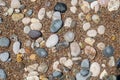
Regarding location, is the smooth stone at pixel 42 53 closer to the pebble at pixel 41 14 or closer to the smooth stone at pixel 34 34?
the smooth stone at pixel 34 34

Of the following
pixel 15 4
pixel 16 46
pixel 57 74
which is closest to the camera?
pixel 57 74

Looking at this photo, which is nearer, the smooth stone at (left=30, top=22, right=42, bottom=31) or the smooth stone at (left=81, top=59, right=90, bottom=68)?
the smooth stone at (left=81, top=59, right=90, bottom=68)

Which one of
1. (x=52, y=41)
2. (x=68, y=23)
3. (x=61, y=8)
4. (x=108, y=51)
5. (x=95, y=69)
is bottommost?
(x=95, y=69)

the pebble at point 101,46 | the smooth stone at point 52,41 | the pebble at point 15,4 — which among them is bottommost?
the pebble at point 101,46

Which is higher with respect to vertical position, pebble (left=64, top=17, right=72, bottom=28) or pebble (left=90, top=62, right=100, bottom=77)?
pebble (left=64, top=17, right=72, bottom=28)

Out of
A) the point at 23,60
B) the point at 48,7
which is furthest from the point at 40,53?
the point at 48,7

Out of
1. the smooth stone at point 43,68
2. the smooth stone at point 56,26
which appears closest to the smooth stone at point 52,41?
the smooth stone at point 56,26

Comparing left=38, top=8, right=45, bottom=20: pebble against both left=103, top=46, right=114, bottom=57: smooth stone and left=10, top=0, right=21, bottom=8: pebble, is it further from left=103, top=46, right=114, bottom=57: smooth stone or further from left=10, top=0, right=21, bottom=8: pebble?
left=103, top=46, right=114, bottom=57: smooth stone

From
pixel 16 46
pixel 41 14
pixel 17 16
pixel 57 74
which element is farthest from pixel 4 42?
pixel 57 74

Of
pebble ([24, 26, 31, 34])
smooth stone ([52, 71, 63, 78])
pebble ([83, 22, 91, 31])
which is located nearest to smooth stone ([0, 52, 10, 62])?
pebble ([24, 26, 31, 34])

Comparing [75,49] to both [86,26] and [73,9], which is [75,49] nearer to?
[86,26]
